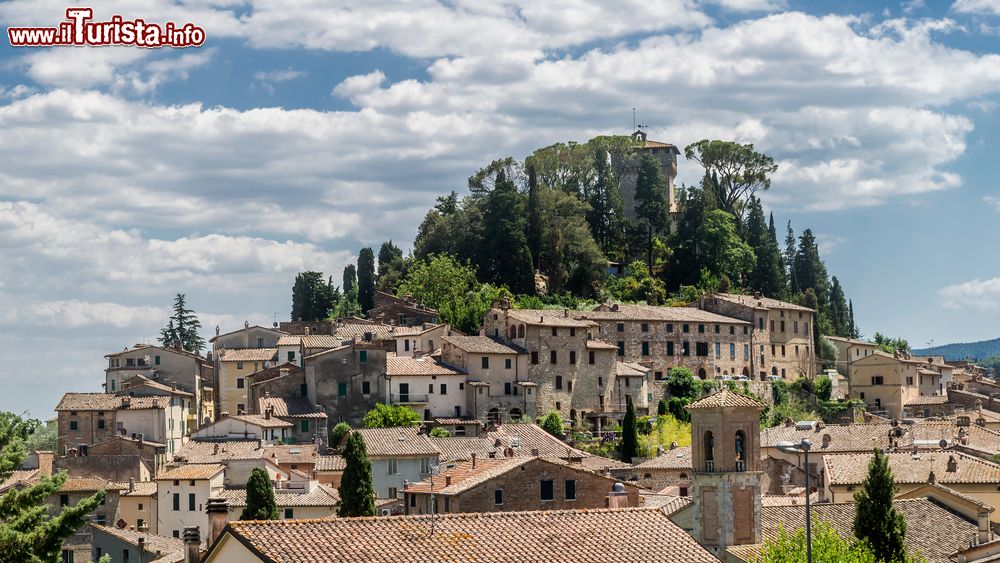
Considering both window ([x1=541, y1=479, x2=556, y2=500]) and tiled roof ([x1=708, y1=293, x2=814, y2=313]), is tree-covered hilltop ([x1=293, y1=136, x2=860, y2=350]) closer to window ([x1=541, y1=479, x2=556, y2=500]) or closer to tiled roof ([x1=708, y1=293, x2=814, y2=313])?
tiled roof ([x1=708, y1=293, x2=814, y2=313])

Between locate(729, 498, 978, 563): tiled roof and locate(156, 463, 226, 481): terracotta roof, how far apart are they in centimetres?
3168

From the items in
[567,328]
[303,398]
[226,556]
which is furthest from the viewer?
[567,328]

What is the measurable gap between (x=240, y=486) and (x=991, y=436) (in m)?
34.8

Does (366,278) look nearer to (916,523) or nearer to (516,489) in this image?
(516,489)

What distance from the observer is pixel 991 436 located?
77250mm

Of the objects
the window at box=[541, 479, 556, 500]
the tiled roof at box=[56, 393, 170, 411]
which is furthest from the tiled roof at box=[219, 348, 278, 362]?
the window at box=[541, 479, 556, 500]

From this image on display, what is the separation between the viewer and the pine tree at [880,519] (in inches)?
1766

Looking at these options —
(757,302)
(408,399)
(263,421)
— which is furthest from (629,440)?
(757,302)

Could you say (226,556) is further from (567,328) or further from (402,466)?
(567,328)

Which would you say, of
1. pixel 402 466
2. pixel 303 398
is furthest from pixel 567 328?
pixel 402 466

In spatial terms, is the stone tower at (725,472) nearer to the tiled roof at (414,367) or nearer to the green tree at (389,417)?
the green tree at (389,417)

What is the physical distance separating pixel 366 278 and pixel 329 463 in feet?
160

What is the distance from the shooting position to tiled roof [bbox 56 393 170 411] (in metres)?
89.4

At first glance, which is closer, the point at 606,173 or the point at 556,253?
the point at 556,253
